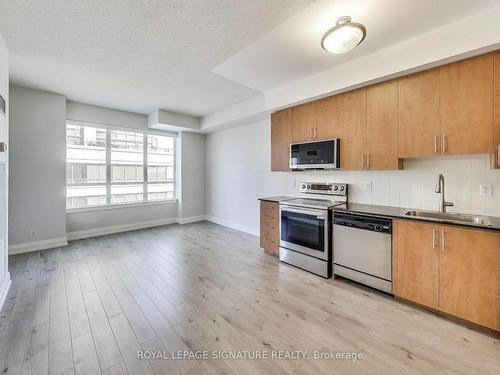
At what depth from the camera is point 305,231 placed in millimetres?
3104

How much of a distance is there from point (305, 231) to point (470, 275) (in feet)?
5.37

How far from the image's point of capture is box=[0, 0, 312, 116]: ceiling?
1.91 meters

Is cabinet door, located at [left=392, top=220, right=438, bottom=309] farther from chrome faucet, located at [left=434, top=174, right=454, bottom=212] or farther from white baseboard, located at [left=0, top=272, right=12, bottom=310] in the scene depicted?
white baseboard, located at [left=0, top=272, right=12, bottom=310]

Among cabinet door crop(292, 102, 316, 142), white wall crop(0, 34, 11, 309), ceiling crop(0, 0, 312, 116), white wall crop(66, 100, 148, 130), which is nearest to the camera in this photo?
ceiling crop(0, 0, 312, 116)

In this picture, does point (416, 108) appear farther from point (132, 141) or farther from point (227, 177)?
point (132, 141)

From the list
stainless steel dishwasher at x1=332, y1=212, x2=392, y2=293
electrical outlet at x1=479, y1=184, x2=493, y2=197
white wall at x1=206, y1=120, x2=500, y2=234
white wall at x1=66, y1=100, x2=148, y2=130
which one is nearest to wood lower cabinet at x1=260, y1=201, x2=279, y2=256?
white wall at x1=206, y1=120, x2=500, y2=234

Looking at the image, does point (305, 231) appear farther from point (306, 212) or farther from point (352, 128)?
point (352, 128)

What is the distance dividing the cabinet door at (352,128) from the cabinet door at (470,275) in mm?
1204

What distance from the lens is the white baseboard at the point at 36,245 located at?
3668 millimetres

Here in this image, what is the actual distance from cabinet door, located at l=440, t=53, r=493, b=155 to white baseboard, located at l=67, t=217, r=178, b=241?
18.5 feet

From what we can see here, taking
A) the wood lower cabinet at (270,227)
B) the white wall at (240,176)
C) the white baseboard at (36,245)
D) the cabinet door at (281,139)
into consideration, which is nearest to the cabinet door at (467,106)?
the cabinet door at (281,139)

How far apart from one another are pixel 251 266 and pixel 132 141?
4.18 meters

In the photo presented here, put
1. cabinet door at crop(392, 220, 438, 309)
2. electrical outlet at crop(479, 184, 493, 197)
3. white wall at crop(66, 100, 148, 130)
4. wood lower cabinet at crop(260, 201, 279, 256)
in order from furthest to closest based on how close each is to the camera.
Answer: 1. white wall at crop(66, 100, 148, 130)
2. wood lower cabinet at crop(260, 201, 279, 256)
3. electrical outlet at crop(479, 184, 493, 197)
4. cabinet door at crop(392, 220, 438, 309)

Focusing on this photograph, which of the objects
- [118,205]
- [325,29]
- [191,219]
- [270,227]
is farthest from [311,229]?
[118,205]
